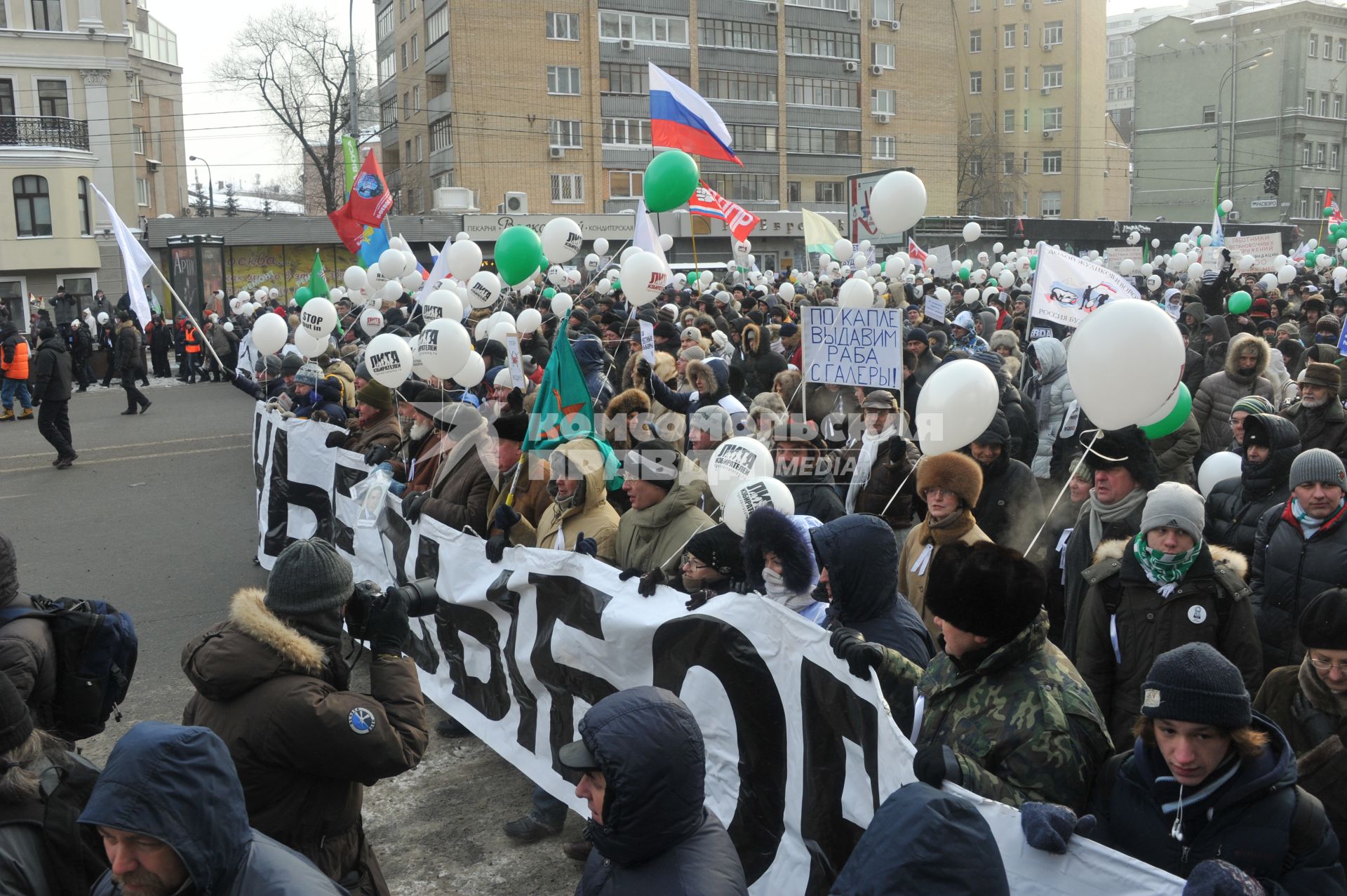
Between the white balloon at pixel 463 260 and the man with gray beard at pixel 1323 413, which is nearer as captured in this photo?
the man with gray beard at pixel 1323 413

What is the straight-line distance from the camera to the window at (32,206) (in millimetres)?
42781

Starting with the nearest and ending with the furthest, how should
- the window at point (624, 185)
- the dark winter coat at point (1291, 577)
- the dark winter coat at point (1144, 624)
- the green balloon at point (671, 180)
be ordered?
the dark winter coat at point (1144, 624)
the dark winter coat at point (1291, 577)
the green balloon at point (671, 180)
the window at point (624, 185)

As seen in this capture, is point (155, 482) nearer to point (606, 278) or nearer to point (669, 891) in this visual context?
point (606, 278)

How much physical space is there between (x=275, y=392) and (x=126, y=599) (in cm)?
485

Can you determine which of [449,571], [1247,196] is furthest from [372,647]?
[1247,196]

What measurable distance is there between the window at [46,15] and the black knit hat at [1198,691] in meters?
52.7

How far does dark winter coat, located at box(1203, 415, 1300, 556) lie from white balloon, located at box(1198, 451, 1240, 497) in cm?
35

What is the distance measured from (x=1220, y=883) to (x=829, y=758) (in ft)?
5.47

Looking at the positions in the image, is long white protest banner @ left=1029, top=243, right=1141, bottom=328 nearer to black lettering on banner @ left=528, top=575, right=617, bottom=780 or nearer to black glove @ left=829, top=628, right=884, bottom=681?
black lettering on banner @ left=528, top=575, right=617, bottom=780

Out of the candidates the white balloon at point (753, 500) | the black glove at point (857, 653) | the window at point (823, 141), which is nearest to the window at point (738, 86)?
the window at point (823, 141)

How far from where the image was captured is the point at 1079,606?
4.65m

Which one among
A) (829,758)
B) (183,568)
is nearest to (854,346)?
(829,758)

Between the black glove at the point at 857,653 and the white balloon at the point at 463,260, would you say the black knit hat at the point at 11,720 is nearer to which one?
the black glove at the point at 857,653

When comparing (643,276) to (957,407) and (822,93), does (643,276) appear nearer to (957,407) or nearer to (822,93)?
(957,407)
